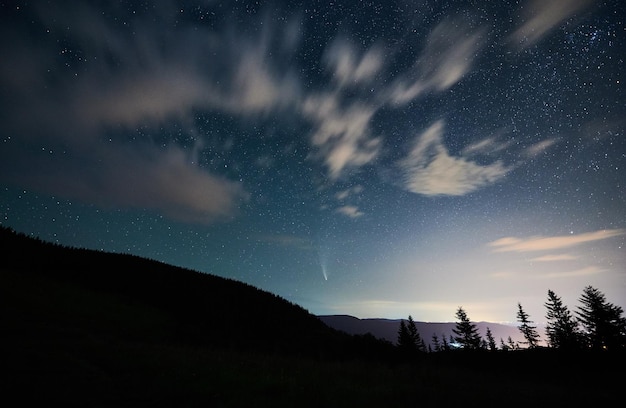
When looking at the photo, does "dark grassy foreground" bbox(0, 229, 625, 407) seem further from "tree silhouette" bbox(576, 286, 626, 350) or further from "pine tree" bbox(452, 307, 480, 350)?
"pine tree" bbox(452, 307, 480, 350)

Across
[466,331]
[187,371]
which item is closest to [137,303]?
[187,371]

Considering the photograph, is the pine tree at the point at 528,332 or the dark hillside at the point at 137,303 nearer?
the dark hillside at the point at 137,303

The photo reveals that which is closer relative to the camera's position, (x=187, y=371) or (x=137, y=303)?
(x=187, y=371)

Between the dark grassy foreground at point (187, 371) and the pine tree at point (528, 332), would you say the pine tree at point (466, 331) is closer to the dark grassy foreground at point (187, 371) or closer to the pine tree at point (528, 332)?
the pine tree at point (528, 332)

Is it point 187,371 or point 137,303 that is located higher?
point 137,303

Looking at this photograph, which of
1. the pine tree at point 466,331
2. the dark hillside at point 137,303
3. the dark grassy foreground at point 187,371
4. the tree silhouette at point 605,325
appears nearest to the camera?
the dark grassy foreground at point 187,371

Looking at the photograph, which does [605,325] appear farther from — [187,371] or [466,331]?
[187,371]

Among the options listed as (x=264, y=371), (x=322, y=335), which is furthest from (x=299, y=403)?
(x=322, y=335)

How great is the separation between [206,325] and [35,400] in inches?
1170

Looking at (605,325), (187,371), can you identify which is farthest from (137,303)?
(605,325)

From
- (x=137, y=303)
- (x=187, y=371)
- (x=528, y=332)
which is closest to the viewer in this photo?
(x=187, y=371)

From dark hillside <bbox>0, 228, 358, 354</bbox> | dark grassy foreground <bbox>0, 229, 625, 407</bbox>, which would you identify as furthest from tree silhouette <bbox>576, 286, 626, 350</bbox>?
dark hillside <bbox>0, 228, 358, 354</bbox>

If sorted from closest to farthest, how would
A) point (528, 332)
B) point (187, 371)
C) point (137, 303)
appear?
point (187, 371) → point (137, 303) → point (528, 332)

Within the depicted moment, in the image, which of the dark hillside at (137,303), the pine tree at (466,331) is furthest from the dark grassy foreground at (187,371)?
the pine tree at (466,331)
